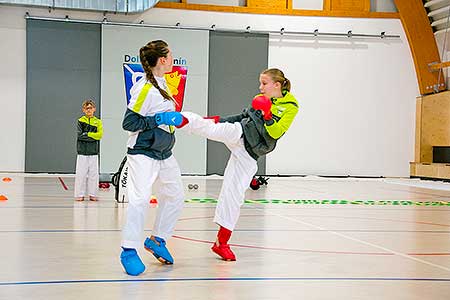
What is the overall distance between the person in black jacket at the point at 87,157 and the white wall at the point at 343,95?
36.6ft

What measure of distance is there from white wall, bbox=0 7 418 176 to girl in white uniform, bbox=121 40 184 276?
17305mm

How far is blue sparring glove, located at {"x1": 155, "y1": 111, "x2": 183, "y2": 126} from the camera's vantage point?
4500 millimetres

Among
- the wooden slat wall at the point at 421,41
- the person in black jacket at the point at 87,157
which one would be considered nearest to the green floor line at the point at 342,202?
the person in black jacket at the point at 87,157

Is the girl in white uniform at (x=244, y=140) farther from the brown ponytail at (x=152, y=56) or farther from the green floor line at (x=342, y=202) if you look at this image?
the green floor line at (x=342, y=202)

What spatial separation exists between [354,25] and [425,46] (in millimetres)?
2494

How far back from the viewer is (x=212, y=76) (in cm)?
2188

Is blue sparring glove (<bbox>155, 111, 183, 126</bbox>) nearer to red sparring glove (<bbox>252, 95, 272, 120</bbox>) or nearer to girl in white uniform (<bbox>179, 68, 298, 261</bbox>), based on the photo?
girl in white uniform (<bbox>179, 68, 298, 261</bbox>)

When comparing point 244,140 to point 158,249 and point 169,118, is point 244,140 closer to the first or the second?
point 169,118

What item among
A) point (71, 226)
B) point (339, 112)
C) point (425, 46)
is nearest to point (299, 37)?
point (339, 112)

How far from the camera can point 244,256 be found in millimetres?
5375

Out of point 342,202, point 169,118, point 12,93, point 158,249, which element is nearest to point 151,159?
point 169,118

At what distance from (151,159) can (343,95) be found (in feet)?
60.9

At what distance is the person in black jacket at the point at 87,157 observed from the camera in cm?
1077

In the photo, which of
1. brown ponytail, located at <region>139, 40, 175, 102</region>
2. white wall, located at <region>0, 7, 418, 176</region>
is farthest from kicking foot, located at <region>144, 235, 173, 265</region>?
white wall, located at <region>0, 7, 418, 176</region>
